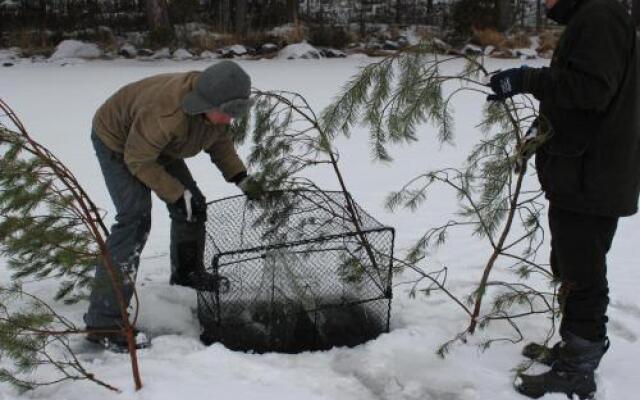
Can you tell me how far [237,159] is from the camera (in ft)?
11.3

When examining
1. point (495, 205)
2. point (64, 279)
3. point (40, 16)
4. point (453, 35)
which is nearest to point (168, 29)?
point (40, 16)

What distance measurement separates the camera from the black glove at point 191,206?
311 centimetres

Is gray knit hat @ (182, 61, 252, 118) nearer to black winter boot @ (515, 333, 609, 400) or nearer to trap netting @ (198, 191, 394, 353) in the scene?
trap netting @ (198, 191, 394, 353)

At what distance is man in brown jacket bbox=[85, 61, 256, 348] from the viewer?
2.82m

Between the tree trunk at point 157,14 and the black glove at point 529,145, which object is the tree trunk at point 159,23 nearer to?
the tree trunk at point 157,14

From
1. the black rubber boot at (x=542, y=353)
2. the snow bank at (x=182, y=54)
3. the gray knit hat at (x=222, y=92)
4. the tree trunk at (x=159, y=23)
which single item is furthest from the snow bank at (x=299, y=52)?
the black rubber boot at (x=542, y=353)

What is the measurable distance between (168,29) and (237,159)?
39.7 ft

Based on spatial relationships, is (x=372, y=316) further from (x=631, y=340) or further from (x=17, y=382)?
(x=17, y=382)

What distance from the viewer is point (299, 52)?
13852 mm

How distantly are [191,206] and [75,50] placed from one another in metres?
12.1

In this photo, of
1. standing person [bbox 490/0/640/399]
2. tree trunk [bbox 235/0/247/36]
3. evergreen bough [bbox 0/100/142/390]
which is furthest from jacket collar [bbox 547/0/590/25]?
tree trunk [bbox 235/0/247/36]

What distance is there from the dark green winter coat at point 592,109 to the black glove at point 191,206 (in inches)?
64.6

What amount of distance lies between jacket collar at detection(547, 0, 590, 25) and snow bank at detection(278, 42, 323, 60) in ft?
38.0

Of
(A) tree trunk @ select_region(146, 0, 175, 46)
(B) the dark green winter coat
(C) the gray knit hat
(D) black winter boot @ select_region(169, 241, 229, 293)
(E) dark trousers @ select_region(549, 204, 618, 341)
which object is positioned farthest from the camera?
(A) tree trunk @ select_region(146, 0, 175, 46)
